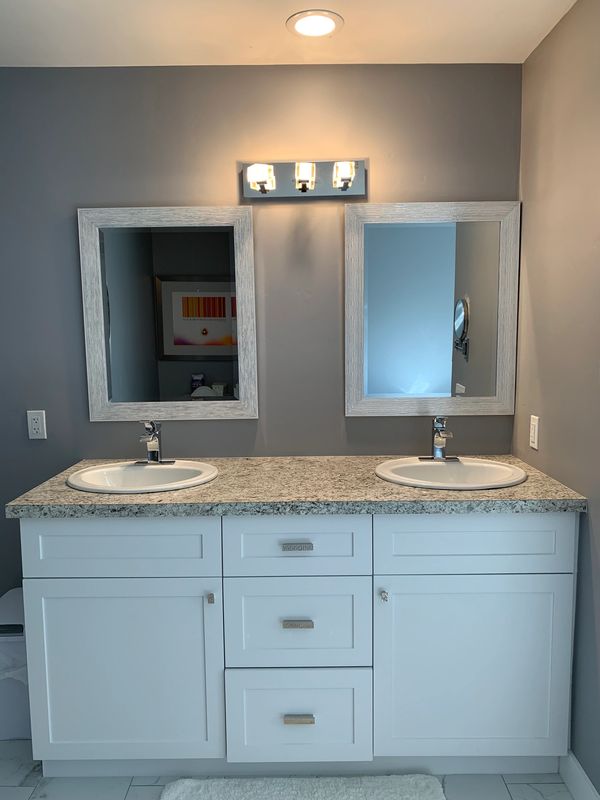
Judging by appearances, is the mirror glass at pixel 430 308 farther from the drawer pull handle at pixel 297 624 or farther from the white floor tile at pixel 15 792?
the white floor tile at pixel 15 792

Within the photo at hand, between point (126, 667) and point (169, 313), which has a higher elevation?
point (169, 313)

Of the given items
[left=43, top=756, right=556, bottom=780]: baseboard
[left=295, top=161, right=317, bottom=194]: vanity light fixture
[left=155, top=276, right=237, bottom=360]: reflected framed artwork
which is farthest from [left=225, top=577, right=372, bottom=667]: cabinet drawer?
[left=295, top=161, right=317, bottom=194]: vanity light fixture

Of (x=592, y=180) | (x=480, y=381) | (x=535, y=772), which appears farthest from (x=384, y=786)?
(x=592, y=180)

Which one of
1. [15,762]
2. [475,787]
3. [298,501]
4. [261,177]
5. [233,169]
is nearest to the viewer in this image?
[298,501]

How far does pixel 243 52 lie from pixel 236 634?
186 centimetres

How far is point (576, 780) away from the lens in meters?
1.66

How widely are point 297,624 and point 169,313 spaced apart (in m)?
1.17

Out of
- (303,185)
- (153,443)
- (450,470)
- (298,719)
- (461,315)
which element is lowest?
(298,719)

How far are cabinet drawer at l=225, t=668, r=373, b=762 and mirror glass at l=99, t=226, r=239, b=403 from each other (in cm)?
97

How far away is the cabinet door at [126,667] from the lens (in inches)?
65.2

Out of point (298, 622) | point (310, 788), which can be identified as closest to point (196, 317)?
point (298, 622)

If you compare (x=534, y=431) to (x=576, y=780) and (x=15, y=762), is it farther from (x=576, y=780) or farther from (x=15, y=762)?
(x=15, y=762)

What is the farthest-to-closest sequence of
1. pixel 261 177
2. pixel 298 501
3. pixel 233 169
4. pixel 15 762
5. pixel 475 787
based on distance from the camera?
pixel 233 169, pixel 261 177, pixel 15 762, pixel 475 787, pixel 298 501

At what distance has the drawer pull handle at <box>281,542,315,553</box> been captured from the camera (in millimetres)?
1625
